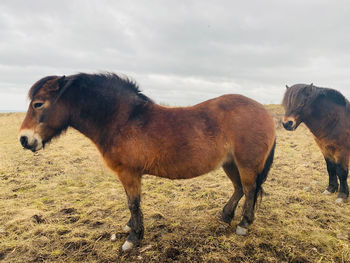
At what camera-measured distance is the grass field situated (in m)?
2.85

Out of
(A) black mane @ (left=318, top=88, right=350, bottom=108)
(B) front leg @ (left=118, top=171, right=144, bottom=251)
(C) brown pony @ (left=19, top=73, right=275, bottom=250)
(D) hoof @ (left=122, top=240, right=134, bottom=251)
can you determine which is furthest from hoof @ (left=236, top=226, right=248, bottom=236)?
(A) black mane @ (left=318, top=88, right=350, bottom=108)

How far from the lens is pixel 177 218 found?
380 centimetres

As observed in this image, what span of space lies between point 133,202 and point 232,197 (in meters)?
1.83

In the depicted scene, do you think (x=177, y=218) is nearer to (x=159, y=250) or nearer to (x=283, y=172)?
(x=159, y=250)

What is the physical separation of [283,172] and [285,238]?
3.70 metres

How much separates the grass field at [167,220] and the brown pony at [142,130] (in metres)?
0.42

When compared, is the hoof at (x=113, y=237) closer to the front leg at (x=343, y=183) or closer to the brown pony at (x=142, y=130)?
the brown pony at (x=142, y=130)

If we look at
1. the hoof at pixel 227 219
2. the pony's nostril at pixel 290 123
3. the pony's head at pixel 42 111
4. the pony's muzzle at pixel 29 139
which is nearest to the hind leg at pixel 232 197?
the hoof at pixel 227 219

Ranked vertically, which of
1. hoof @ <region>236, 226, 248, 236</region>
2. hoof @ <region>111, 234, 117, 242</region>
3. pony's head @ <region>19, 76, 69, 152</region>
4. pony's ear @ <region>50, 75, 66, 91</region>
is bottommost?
hoof @ <region>111, 234, 117, 242</region>

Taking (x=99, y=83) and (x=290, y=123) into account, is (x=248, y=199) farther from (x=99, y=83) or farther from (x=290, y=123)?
(x=99, y=83)

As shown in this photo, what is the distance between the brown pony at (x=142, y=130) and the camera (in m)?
3.02

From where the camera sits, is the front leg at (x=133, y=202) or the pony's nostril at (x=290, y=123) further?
the pony's nostril at (x=290, y=123)

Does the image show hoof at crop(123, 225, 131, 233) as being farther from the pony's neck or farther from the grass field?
the pony's neck

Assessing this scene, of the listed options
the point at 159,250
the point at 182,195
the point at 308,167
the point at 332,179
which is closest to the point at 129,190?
the point at 159,250
